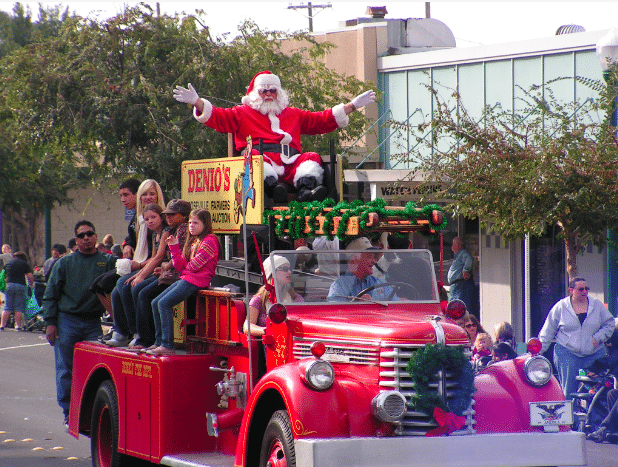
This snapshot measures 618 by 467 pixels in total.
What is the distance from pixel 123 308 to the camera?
28.8 feet

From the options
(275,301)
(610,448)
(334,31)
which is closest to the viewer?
(275,301)

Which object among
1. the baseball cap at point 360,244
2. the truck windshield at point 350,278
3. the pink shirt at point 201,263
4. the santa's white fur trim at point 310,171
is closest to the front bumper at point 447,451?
the truck windshield at point 350,278

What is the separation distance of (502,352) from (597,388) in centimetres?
151

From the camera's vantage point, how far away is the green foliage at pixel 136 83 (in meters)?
19.5

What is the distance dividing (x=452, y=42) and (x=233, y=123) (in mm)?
16950

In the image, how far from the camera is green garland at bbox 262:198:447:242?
7.16m

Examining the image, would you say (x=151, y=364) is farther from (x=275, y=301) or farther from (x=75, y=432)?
(x=75, y=432)

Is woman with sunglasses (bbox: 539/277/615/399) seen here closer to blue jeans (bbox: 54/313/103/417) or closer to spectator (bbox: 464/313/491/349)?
spectator (bbox: 464/313/491/349)

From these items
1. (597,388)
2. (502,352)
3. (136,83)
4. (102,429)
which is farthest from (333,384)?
(136,83)

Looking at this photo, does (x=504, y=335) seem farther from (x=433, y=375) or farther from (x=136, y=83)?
(x=136, y=83)

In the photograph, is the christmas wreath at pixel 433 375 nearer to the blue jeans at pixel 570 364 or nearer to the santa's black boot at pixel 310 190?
the santa's black boot at pixel 310 190

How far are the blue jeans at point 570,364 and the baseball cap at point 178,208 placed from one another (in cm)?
470

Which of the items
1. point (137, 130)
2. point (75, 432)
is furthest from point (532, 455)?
point (137, 130)

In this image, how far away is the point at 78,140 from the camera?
2059cm
